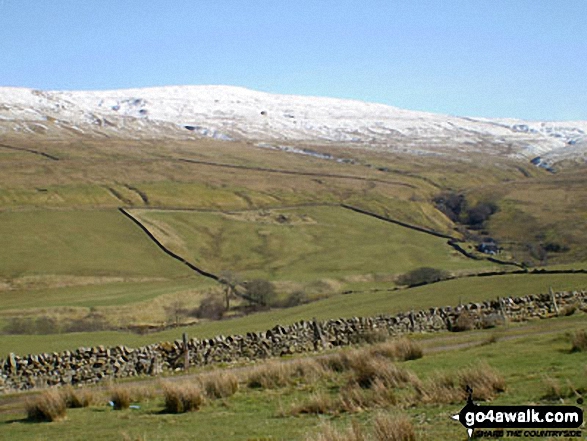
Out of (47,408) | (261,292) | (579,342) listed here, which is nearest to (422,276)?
(261,292)

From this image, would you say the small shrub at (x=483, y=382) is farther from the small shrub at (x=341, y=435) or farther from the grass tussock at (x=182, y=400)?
the grass tussock at (x=182, y=400)

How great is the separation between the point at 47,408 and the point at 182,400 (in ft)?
10.1

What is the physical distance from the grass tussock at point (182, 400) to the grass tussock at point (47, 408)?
7.79ft

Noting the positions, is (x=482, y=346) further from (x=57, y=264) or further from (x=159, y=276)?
(x=57, y=264)

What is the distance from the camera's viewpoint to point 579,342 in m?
17.3

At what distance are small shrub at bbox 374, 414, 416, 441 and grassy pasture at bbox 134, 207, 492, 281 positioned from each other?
74442 mm

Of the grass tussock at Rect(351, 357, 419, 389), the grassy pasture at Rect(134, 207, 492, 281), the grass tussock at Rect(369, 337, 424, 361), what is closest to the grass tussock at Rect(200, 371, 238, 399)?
the grass tussock at Rect(351, 357, 419, 389)

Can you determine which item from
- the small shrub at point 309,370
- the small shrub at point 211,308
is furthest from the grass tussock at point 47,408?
the small shrub at point 211,308

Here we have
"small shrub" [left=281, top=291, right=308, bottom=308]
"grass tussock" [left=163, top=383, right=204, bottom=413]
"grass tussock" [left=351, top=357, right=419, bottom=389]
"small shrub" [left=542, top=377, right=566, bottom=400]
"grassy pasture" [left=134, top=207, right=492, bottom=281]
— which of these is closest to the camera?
"small shrub" [left=542, top=377, right=566, bottom=400]

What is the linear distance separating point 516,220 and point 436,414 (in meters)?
134

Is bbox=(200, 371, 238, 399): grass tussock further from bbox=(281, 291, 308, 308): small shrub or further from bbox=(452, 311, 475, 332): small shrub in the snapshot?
bbox=(281, 291, 308, 308): small shrub

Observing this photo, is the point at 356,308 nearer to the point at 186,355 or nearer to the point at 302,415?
the point at 186,355

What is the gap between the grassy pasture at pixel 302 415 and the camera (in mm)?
11805

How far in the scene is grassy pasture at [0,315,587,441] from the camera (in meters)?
11.8
